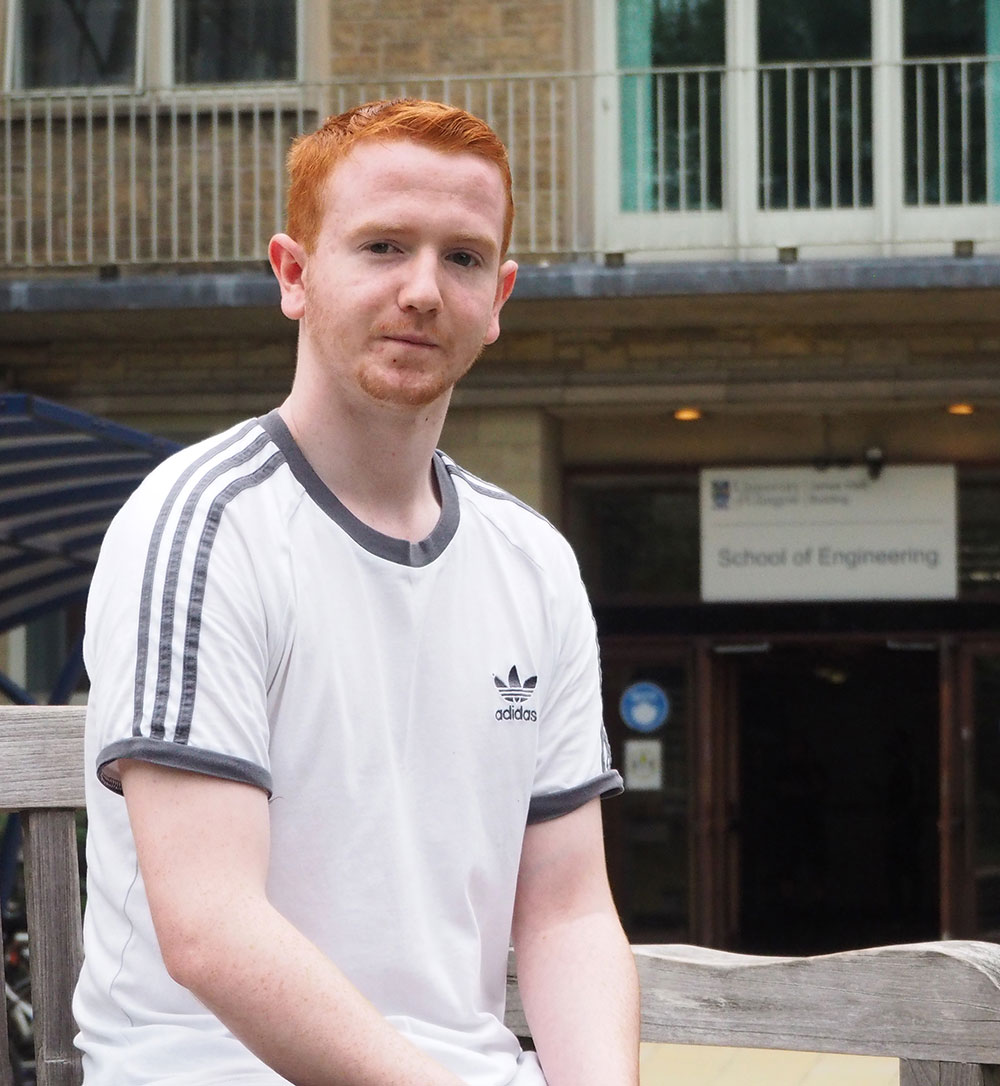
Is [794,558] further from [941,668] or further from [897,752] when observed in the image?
[897,752]

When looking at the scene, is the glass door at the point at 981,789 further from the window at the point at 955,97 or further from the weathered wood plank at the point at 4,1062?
the weathered wood plank at the point at 4,1062

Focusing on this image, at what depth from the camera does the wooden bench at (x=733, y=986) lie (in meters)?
1.92

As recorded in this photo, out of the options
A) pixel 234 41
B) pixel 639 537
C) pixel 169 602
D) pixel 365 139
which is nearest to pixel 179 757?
pixel 169 602

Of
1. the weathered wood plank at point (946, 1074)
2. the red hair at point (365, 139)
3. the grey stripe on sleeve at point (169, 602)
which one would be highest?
the red hair at point (365, 139)

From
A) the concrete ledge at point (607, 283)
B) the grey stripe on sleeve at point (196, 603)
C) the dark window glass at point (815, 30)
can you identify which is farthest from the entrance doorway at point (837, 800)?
the grey stripe on sleeve at point (196, 603)

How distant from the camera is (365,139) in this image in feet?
6.42

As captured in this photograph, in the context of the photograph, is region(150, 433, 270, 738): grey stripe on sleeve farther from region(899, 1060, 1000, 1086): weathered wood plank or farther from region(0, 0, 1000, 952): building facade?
region(0, 0, 1000, 952): building facade

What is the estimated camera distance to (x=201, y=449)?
1.96 meters

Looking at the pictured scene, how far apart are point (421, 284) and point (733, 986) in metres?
0.87

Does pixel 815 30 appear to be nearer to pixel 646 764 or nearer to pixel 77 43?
pixel 77 43

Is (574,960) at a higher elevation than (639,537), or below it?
below

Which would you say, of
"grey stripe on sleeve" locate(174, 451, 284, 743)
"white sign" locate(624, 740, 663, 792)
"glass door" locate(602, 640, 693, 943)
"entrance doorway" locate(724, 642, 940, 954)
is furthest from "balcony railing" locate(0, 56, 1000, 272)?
"grey stripe on sleeve" locate(174, 451, 284, 743)

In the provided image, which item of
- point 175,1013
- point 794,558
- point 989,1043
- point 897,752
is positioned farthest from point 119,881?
point 897,752

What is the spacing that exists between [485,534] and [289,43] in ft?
31.9
